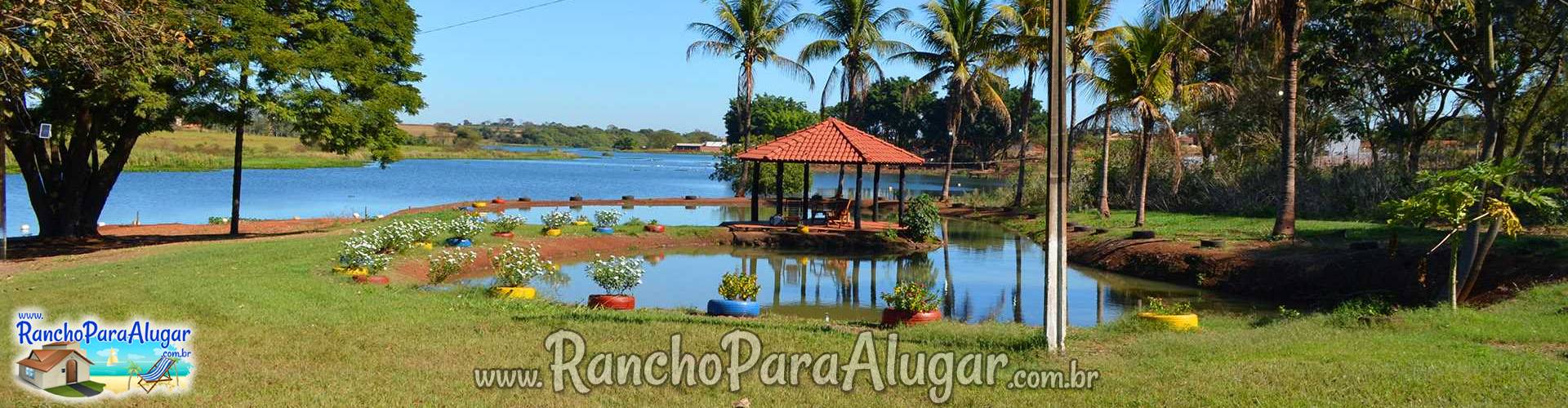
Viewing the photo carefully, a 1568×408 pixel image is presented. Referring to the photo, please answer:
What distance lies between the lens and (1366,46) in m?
15.9

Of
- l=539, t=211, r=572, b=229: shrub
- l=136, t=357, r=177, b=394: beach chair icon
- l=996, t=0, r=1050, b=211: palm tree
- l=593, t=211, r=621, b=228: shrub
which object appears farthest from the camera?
l=996, t=0, r=1050, b=211: palm tree

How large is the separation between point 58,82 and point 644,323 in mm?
12314

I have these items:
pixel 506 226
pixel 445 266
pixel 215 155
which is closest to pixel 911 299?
pixel 445 266

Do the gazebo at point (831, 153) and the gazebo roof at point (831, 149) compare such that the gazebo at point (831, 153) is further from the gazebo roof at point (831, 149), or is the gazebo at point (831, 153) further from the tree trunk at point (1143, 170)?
the tree trunk at point (1143, 170)

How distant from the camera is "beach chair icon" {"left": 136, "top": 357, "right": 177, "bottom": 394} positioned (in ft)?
24.8

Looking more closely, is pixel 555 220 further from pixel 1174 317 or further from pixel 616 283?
pixel 1174 317

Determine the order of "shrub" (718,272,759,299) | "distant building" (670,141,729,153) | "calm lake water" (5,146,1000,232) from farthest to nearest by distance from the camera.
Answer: "distant building" (670,141,729,153) → "calm lake water" (5,146,1000,232) → "shrub" (718,272,759,299)

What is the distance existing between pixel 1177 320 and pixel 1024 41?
21.7 metres

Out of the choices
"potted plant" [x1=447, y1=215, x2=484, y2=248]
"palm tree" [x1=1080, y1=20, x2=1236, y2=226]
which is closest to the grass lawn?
"potted plant" [x1=447, y1=215, x2=484, y2=248]

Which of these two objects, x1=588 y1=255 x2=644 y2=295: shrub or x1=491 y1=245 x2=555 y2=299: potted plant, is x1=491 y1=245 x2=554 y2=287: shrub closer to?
x1=491 y1=245 x2=555 y2=299: potted plant

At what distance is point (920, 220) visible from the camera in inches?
1035

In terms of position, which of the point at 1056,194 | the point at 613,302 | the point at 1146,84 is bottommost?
the point at 613,302

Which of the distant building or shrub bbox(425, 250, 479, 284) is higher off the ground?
the distant building

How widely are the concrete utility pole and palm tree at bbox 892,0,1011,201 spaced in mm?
26845
